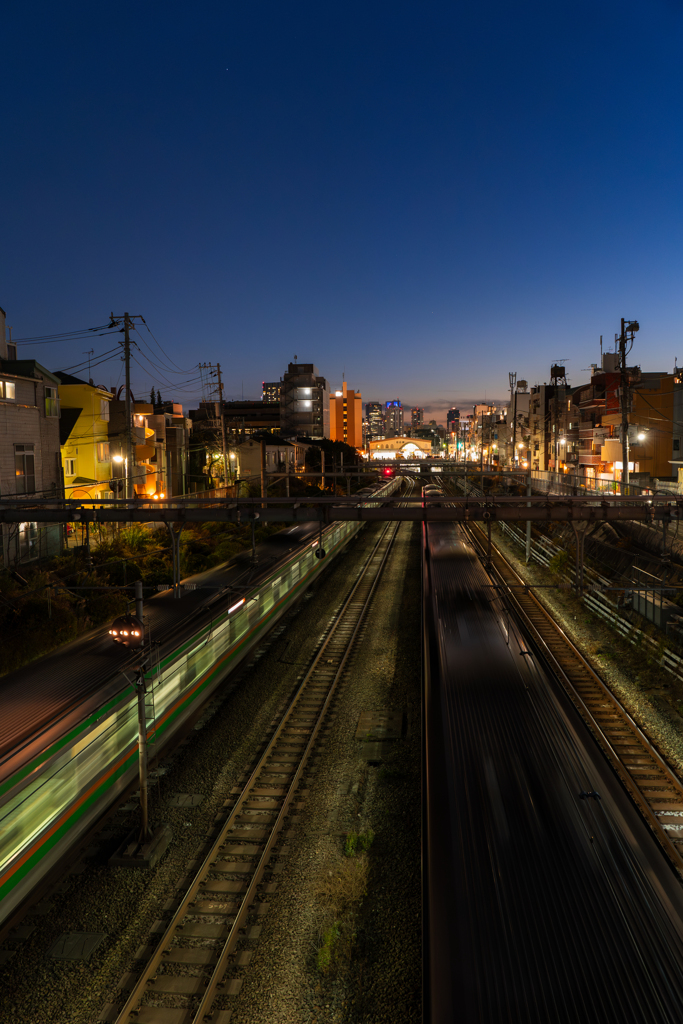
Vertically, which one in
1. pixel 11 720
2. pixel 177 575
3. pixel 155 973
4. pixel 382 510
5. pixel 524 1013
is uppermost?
pixel 382 510

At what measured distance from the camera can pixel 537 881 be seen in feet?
15.6

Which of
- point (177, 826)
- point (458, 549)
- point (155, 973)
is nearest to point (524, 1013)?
point (155, 973)

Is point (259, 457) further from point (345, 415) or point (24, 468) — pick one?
point (345, 415)

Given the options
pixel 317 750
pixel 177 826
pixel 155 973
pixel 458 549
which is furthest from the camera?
pixel 458 549

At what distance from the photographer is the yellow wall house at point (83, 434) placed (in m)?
25.5

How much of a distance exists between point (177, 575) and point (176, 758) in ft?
10.1

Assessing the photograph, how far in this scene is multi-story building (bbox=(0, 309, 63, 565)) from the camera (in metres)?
17.5

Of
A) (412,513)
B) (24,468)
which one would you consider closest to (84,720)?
(412,513)

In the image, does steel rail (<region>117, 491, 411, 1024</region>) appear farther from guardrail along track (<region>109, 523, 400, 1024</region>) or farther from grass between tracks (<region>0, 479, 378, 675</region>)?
grass between tracks (<region>0, 479, 378, 675</region>)

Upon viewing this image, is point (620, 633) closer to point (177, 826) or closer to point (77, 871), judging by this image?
point (177, 826)

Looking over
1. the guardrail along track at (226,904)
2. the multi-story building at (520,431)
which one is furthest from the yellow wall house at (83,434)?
the multi-story building at (520,431)

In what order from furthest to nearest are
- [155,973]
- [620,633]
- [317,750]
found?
[620,633] → [317,750] → [155,973]

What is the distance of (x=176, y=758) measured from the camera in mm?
9461

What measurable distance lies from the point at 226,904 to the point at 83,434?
77.9ft
